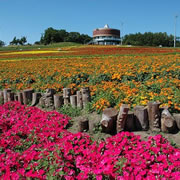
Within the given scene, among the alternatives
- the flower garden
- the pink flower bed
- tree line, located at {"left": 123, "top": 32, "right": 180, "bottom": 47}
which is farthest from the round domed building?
the pink flower bed

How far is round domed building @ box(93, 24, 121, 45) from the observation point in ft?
267

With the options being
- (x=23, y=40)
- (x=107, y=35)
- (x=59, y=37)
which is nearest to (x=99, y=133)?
(x=59, y=37)

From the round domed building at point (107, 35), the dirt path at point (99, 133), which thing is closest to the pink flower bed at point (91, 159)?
the dirt path at point (99, 133)

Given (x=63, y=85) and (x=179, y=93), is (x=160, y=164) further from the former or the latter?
(x=63, y=85)

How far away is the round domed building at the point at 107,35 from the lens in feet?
267

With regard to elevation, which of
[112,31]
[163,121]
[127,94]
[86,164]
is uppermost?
[112,31]

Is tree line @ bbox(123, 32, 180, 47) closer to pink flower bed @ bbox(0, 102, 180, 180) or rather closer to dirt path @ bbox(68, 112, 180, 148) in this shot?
dirt path @ bbox(68, 112, 180, 148)

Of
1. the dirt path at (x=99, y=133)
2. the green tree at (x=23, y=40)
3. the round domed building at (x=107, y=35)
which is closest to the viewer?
the dirt path at (x=99, y=133)

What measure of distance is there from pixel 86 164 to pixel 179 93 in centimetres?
249

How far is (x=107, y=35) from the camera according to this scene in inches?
3194

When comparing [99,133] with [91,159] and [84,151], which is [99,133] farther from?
[91,159]

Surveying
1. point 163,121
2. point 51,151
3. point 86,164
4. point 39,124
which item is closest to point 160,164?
point 86,164

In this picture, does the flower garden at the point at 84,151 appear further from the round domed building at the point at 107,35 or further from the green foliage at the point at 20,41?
the green foliage at the point at 20,41

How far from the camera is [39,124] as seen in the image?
385 centimetres
